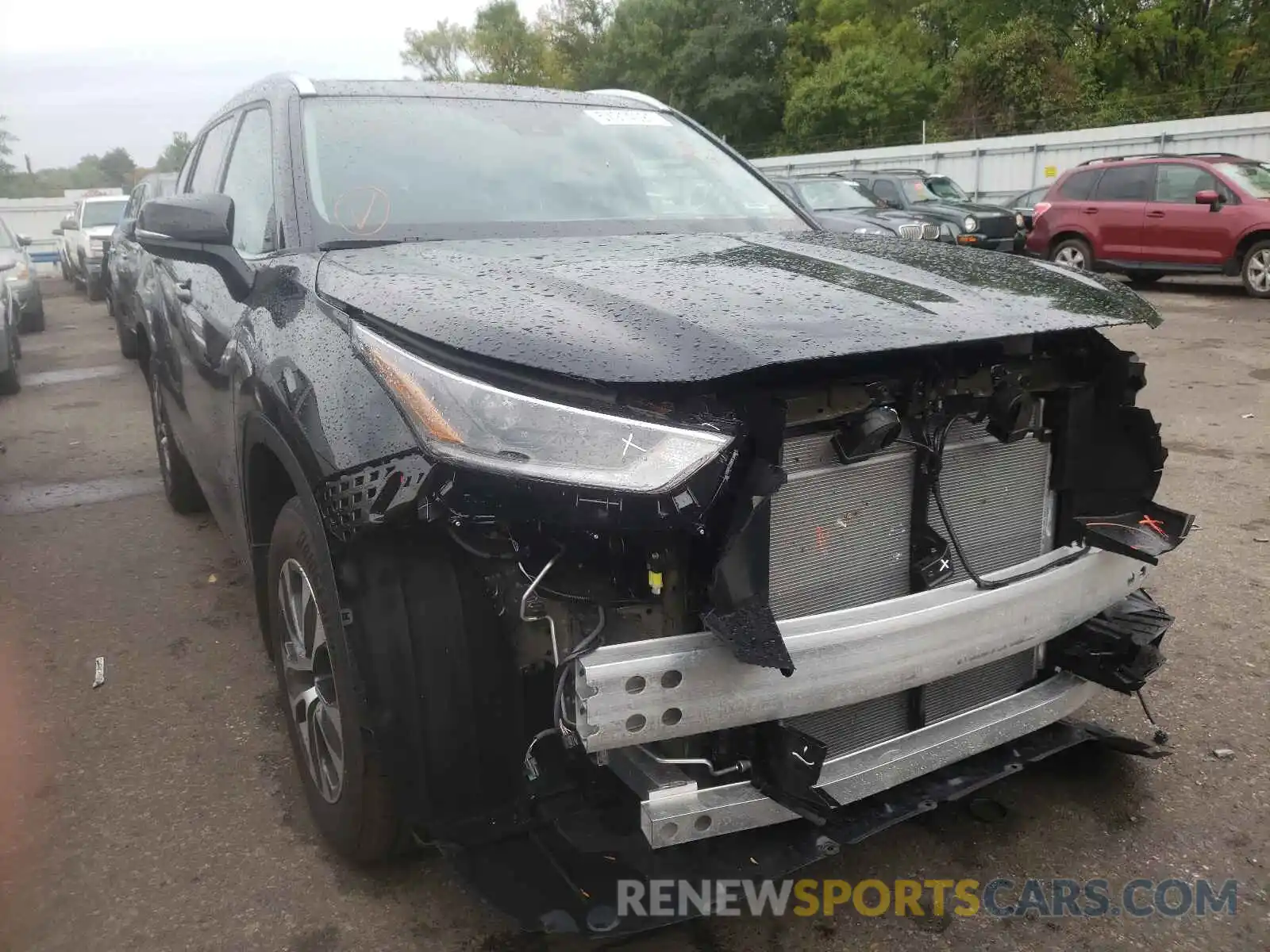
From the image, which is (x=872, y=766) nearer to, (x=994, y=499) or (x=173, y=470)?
(x=994, y=499)

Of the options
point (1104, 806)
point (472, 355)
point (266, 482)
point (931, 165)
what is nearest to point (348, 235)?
point (266, 482)

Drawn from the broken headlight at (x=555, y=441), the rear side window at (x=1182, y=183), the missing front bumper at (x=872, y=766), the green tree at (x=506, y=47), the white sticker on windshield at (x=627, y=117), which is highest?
the green tree at (x=506, y=47)

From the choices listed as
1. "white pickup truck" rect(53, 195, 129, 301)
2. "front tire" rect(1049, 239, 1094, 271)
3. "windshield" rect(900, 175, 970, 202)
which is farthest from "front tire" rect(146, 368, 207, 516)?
"windshield" rect(900, 175, 970, 202)

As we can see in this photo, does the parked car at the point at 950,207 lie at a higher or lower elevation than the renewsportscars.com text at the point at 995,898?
higher

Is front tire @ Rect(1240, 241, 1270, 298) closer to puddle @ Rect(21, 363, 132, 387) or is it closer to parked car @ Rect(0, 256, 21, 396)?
puddle @ Rect(21, 363, 132, 387)

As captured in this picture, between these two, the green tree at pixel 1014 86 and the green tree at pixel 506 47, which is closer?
the green tree at pixel 1014 86

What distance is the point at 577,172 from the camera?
3.39 metres

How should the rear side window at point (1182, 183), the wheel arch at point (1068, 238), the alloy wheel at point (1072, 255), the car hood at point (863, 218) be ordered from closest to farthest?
the car hood at point (863, 218) < the rear side window at point (1182, 183) < the wheel arch at point (1068, 238) < the alloy wheel at point (1072, 255)

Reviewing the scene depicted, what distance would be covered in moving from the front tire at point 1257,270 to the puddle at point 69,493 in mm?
12278

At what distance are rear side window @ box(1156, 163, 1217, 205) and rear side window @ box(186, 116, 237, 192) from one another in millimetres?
12391

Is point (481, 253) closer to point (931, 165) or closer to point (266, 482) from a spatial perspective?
point (266, 482)

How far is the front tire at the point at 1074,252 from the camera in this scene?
14422 millimetres

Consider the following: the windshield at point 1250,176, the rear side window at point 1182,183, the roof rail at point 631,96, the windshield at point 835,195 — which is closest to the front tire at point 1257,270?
the windshield at point 1250,176

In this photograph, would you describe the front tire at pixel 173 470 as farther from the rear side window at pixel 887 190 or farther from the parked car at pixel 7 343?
the rear side window at pixel 887 190
